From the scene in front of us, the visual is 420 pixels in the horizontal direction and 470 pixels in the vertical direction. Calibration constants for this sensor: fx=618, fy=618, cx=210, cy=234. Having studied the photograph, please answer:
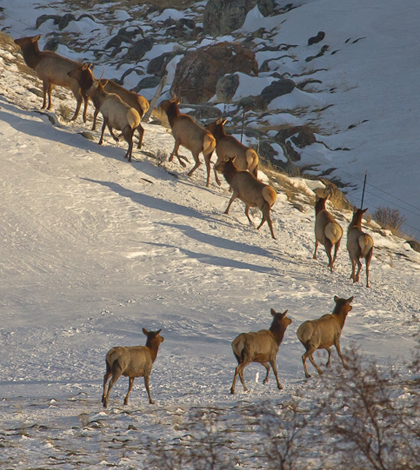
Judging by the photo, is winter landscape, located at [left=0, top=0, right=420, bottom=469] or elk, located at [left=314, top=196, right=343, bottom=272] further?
elk, located at [left=314, top=196, right=343, bottom=272]

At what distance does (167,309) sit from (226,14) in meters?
58.2

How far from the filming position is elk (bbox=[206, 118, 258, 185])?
1669cm

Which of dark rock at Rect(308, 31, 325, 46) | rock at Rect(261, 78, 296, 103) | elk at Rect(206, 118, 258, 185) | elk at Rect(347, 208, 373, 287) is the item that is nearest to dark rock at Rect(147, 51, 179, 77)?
rock at Rect(261, 78, 296, 103)

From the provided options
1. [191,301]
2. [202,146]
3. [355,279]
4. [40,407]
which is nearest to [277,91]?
[202,146]

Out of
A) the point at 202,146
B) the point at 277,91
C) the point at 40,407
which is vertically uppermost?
the point at 277,91

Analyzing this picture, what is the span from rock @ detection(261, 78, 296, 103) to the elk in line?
1080 inches

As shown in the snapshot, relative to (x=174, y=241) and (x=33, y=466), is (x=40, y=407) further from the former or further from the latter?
(x=174, y=241)

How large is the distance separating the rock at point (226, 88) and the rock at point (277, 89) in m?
2.22

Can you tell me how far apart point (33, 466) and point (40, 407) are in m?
1.70

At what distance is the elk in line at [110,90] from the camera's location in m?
16.6

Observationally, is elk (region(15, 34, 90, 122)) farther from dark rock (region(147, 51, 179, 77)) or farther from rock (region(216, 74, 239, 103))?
dark rock (region(147, 51, 179, 77))

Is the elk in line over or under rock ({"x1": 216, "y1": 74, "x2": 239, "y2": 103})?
under

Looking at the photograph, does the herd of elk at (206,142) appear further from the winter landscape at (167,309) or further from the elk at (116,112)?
the winter landscape at (167,309)

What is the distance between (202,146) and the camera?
16219mm
